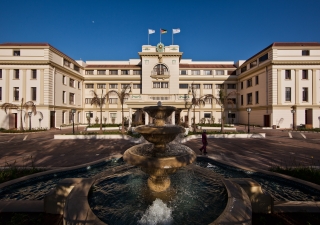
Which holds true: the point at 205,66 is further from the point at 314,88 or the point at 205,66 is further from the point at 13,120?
the point at 13,120

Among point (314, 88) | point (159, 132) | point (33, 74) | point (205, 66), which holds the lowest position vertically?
point (159, 132)

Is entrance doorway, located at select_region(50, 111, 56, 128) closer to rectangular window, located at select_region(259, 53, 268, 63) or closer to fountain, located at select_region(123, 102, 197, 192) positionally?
fountain, located at select_region(123, 102, 197, 192)

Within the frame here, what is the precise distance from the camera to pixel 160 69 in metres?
31.8

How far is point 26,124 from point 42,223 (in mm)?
30774

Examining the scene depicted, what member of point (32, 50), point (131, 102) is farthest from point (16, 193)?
point (32, 50)

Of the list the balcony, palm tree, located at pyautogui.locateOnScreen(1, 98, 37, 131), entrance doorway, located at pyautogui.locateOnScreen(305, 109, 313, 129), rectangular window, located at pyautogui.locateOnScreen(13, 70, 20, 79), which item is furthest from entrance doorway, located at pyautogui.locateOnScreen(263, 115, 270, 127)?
rectangular window, located at pyautogui.locateOnScreen(13, 70, 20, 79)

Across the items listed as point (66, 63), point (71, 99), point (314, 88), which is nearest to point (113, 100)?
point (71, 99)

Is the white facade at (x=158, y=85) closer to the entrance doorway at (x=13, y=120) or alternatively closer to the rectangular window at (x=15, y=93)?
the entrance doorway at (x=13, y=120)

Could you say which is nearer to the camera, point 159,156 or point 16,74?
point 159,156

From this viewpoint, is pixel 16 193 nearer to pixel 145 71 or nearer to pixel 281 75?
pixel 145 71

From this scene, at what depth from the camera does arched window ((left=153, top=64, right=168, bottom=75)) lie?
31.7 m

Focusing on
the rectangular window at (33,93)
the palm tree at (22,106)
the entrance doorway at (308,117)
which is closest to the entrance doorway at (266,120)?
the entrance doorway at (308,117)

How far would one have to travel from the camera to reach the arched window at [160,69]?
31.7 meters

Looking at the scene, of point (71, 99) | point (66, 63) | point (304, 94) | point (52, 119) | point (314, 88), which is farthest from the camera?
point (71, 99)
